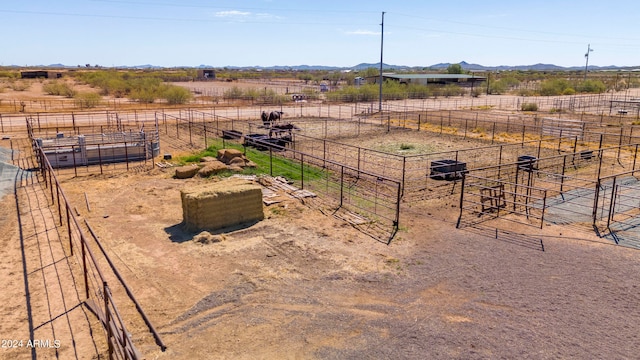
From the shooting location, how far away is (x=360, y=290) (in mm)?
10414

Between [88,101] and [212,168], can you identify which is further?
[88,101]

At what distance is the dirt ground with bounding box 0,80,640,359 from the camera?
27.5 ft

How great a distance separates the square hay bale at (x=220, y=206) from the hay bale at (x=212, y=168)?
18.7 feet

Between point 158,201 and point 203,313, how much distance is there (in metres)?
8.82

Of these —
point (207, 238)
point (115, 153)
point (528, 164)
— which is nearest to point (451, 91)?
point (528, 164)

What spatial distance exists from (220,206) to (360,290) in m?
5.72

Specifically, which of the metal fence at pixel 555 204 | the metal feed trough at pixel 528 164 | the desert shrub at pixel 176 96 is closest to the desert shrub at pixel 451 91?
the desert shrub at pixel 176 96

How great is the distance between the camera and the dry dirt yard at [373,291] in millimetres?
8414

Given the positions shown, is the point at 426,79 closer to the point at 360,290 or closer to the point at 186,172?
the point at 186,172

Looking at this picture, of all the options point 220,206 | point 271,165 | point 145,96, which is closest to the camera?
point 220,206

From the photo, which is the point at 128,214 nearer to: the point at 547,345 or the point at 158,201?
the point at 158,201

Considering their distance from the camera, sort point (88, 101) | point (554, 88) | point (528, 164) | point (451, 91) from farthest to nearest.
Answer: point (554, 88), point (451, 91), point (88, 101), point (528, 164)

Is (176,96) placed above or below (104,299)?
above

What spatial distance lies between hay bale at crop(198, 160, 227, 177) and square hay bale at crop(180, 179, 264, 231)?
5712 millimetres
